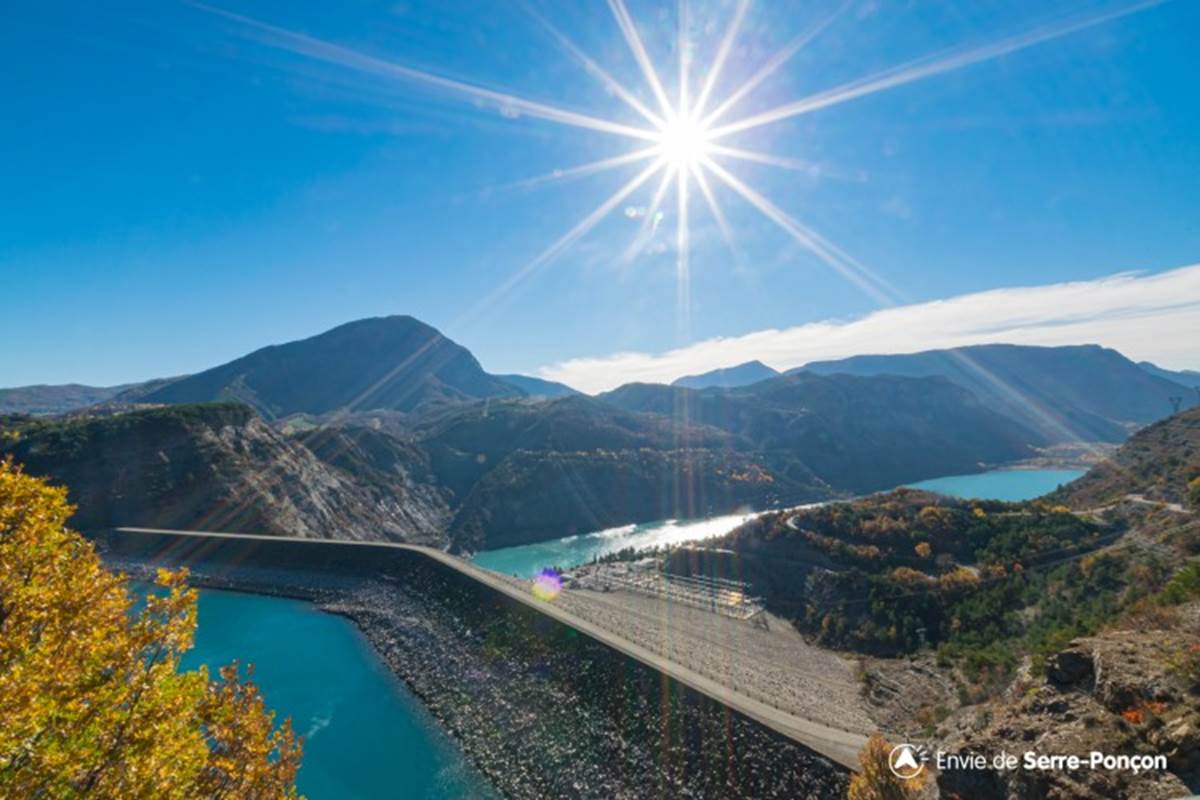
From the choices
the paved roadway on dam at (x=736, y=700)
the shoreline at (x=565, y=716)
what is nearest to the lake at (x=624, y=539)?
the shoreline at (x=565, y=716)

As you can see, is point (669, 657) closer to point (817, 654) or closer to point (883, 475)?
point (817, 654)

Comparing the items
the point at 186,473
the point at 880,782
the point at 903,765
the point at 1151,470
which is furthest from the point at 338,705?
the point at 1151,470

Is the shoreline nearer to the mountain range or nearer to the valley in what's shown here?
the valley

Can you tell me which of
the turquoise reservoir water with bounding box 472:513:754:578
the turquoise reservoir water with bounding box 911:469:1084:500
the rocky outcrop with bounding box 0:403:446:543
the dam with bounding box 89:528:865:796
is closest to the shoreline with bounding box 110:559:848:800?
the dam with bounding box 89:528:865:796

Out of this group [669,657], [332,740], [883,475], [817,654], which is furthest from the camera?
[883,475]

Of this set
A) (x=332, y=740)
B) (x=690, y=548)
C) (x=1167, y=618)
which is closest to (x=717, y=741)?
(x=1167, y=618)

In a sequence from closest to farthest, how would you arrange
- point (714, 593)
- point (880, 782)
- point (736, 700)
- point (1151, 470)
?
point (880, 782)
point (736, 700)
point (714, 593)
point (1151, 470)

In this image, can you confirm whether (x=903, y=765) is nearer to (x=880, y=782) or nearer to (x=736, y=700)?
(x=880, y=782)
